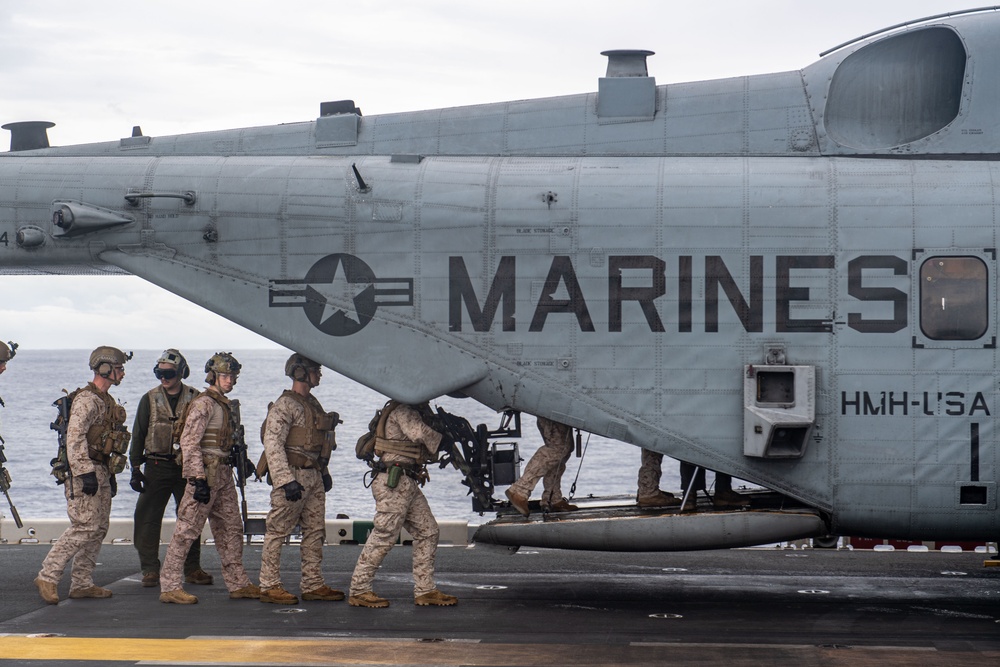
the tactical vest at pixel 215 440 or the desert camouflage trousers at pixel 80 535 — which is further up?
the tactical vest at pixel 215 440

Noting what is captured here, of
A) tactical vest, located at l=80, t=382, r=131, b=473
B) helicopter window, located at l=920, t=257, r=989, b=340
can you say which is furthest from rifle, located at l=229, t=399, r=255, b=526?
helicopter window, located at l=920, t=257, r=989, b=340

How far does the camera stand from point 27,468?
134 feet

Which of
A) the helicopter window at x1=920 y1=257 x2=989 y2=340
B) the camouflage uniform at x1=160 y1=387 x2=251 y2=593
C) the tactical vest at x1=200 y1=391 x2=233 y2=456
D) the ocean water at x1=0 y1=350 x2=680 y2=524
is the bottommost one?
the ocean water at x1=0 y1=350 x2=680 y2=524

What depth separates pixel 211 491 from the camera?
9375 mm

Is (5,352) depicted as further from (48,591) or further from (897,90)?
(897,90)

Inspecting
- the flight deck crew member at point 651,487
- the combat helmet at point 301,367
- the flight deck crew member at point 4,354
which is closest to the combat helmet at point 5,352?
the flight deck crew member at point 4,354

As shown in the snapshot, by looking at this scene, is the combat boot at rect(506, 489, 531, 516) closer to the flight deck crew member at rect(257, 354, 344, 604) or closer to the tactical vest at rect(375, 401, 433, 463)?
the tactical vest at rect(375, 401, 433, 463)

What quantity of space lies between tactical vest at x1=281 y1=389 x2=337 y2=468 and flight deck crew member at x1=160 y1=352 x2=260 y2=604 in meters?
0.60

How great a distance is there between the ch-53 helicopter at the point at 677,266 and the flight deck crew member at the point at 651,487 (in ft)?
0.72

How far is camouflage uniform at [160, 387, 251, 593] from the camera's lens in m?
9.33

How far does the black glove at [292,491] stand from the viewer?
9117mm

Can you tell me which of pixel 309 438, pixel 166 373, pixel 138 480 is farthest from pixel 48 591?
pixel 309 438

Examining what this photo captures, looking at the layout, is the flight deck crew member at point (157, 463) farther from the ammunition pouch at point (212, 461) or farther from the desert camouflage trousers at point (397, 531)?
the desert camouflage trousers at point (397, 531)

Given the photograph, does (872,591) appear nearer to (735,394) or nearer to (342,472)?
(735,394)
